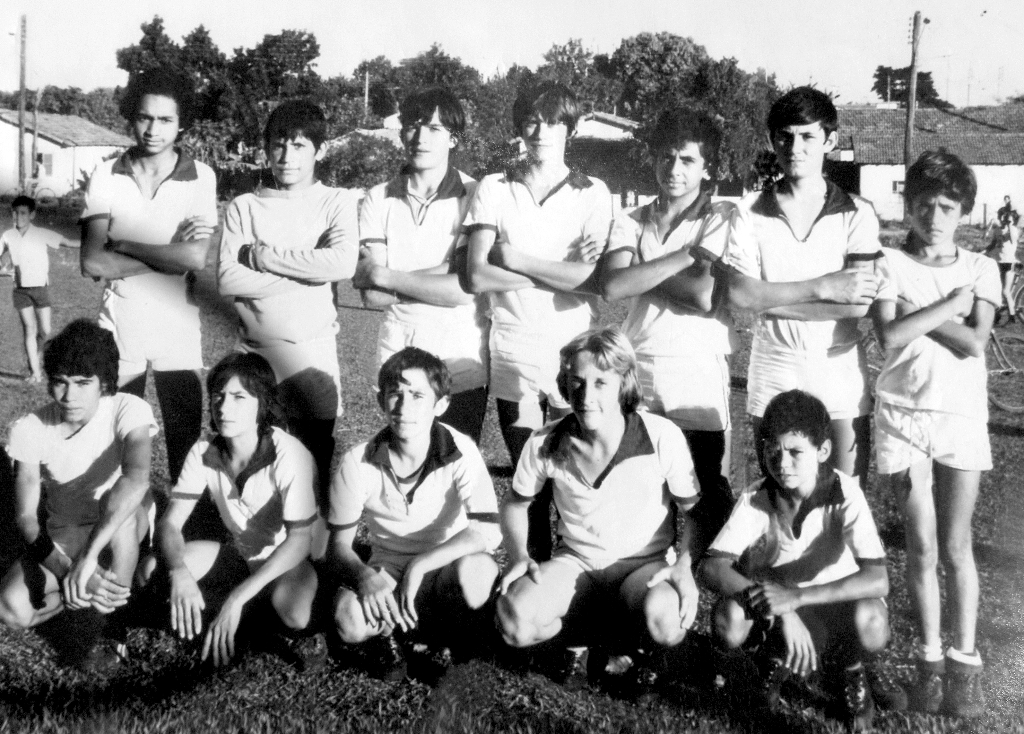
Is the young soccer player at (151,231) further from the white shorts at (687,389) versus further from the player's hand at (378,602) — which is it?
the white shorts at (687,389)

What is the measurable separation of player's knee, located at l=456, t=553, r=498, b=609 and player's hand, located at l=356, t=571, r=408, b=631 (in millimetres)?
215

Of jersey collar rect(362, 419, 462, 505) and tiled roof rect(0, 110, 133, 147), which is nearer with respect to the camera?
jersey collar rect(362, 419, 462, 505)

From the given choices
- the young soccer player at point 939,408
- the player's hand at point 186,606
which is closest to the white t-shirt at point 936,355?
the young soccer player at point 939,408

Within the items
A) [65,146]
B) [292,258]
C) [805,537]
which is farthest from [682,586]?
[65,146]

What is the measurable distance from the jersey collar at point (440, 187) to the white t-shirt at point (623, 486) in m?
0.93

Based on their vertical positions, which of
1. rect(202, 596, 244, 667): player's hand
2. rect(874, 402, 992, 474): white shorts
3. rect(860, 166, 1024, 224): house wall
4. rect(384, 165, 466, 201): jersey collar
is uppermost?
rect(860, 166, 1024, 224): house wall

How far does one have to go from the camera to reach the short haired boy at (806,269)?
10.3ft

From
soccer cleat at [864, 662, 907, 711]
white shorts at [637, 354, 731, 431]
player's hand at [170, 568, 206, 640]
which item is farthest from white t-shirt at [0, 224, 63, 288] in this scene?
soccer cleat at [864, 662, 907, 711]

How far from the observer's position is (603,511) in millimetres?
3234

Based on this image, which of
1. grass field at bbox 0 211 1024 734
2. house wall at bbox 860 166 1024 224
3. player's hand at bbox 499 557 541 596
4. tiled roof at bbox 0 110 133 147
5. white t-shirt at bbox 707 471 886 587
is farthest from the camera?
house wall at bbox 860 166 1024 224

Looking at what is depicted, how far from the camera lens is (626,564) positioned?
3232 millimetres

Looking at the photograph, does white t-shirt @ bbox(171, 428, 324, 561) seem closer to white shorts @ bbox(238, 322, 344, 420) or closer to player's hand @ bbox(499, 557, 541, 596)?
Answer: white shorts @ bbox(238, 322, 344, 420)

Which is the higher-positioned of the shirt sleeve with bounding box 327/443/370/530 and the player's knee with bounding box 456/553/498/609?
the shirt sleeve with bounding box 327/443/370/530

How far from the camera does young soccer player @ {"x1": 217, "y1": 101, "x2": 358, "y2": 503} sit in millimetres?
3516
